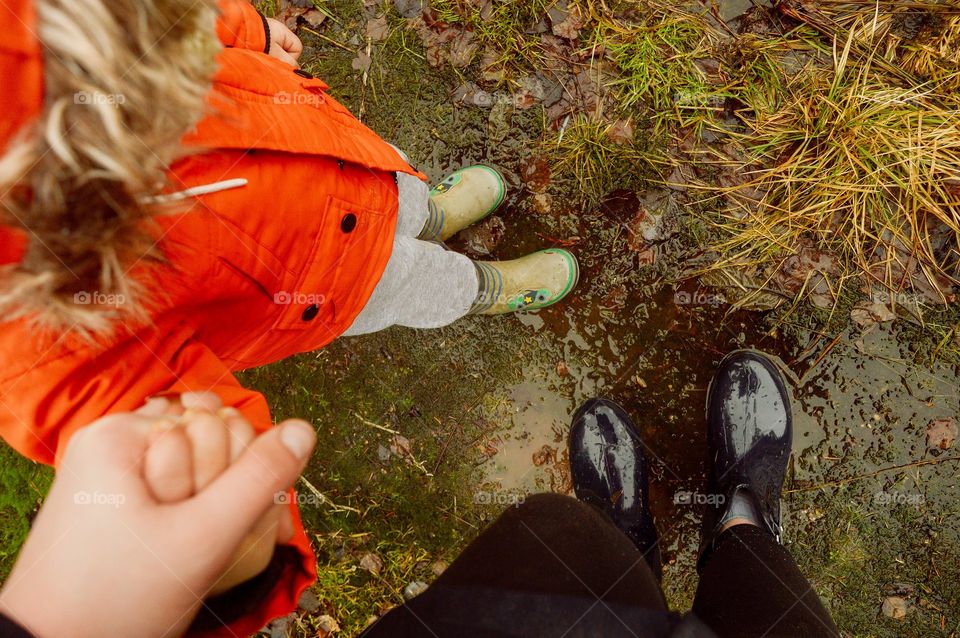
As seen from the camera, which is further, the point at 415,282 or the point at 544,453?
the point at 544,453

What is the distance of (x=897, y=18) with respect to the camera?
2232 millimetres

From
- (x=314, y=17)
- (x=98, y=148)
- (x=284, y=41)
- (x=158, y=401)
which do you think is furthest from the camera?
(x=314, y=17)

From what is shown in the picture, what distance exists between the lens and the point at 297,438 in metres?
0.84

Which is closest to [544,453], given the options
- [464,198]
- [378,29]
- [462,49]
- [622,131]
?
[464,198]

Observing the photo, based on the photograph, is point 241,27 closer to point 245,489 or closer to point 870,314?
point 245,489

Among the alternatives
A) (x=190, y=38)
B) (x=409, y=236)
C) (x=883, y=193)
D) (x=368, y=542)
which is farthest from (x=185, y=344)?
(x=883, y=193)

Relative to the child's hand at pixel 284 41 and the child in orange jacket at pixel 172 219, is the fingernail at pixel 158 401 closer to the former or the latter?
the child in orange jacket at pixel 172 219

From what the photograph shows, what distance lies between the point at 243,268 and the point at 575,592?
1.18 metres

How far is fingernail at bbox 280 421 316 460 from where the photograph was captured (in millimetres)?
831

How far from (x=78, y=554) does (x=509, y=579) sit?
3.26 ft

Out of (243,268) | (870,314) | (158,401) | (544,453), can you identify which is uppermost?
(243,268)

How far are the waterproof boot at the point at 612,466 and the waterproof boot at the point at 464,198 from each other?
105cm

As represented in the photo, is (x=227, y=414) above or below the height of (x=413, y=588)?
above

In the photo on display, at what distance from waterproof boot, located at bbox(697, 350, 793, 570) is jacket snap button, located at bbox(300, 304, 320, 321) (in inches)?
72.9
